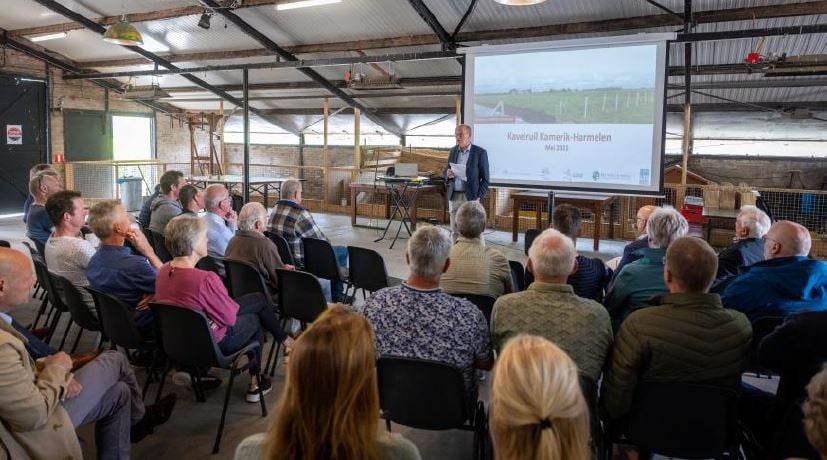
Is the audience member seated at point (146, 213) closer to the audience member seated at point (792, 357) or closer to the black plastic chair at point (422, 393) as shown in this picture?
the black plastic chair at point (422, 393)

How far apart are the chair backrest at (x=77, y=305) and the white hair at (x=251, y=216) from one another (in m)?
1.00

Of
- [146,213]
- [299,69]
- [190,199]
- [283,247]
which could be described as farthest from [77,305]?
[299,69]

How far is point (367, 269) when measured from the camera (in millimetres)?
4129

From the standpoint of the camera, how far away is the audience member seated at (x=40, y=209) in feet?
14.9

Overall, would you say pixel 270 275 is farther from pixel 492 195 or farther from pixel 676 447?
pixel 492 195

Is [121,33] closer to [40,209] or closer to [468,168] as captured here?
[40,209]

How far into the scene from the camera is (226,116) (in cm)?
1359

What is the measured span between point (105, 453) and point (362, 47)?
8193 millimetres

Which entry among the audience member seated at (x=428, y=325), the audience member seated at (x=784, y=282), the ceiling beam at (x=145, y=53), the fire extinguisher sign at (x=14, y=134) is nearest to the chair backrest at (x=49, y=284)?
the audience member seated at (x=428, y=325)

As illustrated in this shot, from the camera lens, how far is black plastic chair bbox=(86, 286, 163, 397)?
2.74m

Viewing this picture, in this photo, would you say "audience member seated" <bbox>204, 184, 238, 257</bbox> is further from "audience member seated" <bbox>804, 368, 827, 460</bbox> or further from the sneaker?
"audience member seated" <bbox>804, 368, 827, 460</bbox>

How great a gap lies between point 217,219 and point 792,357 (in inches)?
141

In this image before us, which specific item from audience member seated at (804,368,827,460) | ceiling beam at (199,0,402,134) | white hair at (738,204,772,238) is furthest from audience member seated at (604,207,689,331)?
ceiling beam at (199,0,402,134)

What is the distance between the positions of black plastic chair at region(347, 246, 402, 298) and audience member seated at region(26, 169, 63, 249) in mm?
2300
